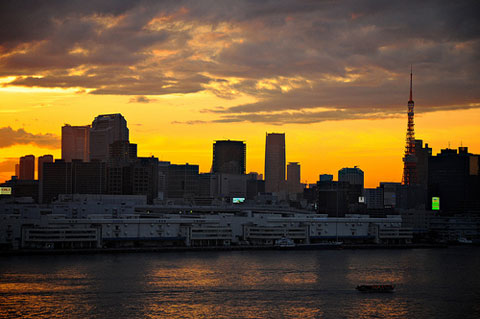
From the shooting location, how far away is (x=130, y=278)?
201ft

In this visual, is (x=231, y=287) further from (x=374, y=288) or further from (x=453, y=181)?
(x=453, y=181)

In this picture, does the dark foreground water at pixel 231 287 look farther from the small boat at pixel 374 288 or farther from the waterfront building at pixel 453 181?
the waterfront building at pixel 453 181

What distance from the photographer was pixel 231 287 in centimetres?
5694

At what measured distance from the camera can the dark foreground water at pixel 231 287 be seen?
48.1 meters

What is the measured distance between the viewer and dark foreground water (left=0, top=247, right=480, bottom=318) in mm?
48094

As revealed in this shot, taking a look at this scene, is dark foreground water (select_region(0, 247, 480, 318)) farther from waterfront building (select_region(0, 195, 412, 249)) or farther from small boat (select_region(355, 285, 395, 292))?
waterfront building (select_region(0, 195, 412, 249))

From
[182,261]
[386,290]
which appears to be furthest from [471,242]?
[386,290]

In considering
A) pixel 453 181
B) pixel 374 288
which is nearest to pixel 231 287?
pixel 374 288

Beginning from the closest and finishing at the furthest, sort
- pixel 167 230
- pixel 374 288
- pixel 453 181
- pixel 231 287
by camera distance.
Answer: pixel 374 288
pixel 231 287
pixel 167 230
pixel 453 181

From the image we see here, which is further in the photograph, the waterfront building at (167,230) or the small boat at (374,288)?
the waterfront building at (167,230)

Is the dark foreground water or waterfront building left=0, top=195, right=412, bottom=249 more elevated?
waterfront building left=0, top=195, right=412, bottom=249

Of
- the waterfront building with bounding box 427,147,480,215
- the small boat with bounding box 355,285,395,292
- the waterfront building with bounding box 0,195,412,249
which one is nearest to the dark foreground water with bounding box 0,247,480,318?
the small boat with bounding box 355,285,395,292

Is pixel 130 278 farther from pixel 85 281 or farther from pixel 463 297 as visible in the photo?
pixel 463 297

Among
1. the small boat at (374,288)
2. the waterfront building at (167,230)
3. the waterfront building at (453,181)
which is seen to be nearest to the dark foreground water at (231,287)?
the small boat at (374,288)
